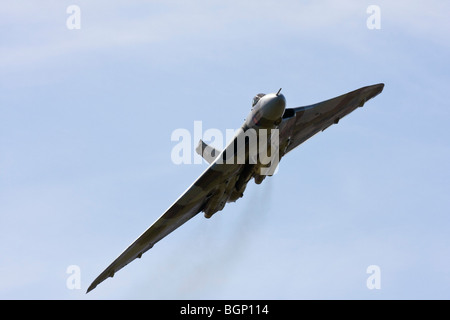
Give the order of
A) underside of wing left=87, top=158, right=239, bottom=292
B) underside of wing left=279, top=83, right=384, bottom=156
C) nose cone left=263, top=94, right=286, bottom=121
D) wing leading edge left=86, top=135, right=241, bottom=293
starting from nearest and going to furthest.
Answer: nose cone left=263, top=94, right=286, bottom=121 < wing leading edge left=86, top=135, right=241, bottom=293 < underside of wing left=87, top=158, right=239, bottom=292 < underside of wing left=279, top=83, right=384, bottom=156

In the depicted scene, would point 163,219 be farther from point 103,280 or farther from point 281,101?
point 281,101

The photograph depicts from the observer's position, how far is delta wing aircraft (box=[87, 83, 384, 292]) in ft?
169

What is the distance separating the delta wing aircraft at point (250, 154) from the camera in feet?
169

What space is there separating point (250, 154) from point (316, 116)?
6190mm

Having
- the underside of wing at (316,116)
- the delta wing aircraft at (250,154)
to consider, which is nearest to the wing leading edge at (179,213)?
the delta wing aircraft at (250,154)

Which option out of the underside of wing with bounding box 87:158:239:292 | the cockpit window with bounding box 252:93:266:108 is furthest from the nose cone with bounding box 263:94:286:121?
the underside of wing with bounding box 87:158:239:292

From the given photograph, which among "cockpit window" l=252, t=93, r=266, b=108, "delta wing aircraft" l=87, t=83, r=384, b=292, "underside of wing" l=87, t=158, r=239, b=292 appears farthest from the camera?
"underside of wing" l=87, t=158, r=239, b=292

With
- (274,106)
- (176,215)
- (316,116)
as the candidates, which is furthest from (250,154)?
(176,215)

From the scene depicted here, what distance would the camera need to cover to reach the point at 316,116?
56562 mm

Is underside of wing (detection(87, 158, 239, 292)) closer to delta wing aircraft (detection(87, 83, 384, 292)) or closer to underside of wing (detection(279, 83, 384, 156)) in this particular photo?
delta wing aircraft (detection(87, 83, 384, 292))

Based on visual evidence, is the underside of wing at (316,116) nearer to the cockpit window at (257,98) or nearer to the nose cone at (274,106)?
the cockpit window at (257,98)

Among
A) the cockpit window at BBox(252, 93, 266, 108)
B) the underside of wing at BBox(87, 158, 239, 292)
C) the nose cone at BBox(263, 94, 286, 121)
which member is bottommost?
the underside of wing at BBox(87, 158, 239, 292)

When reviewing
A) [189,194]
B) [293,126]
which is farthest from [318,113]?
[189,194]

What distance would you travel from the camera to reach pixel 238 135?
52.2m
